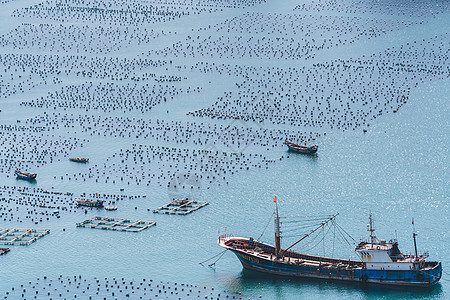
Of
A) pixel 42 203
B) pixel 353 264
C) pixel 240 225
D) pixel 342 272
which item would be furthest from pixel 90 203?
pixel 353 264

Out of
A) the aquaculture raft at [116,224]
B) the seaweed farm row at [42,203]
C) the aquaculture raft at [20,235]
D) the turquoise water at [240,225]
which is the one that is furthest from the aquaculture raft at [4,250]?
the aquaculture raft at [116,224]

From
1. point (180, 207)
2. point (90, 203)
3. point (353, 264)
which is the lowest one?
point (353, 264)

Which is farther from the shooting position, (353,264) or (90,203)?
(90,203)

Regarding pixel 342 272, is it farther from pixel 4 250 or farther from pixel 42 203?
pixel 42 203

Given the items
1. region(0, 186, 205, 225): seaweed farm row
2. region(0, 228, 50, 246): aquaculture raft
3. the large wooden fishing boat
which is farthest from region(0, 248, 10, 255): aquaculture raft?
the large wooden fishing boat

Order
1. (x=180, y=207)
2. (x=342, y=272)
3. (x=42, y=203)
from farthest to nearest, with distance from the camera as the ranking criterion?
(x=42, y=203)
(x=180, y=207)
(x=342, y=272)

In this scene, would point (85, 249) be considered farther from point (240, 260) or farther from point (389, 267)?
point (389, 267)
